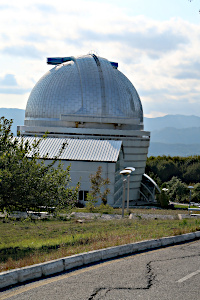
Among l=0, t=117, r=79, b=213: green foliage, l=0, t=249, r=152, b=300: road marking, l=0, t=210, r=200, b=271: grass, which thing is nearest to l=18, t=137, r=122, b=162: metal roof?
l=0, t=210, r=200, b=271: grass

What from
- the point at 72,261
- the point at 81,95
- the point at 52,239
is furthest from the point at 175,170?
the point at 72,261

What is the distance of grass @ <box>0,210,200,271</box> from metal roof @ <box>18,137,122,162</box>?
1929cm

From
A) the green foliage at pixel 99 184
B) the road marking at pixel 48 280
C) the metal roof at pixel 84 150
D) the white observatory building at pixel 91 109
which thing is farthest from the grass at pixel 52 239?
the white observatory building at pixel 91 109

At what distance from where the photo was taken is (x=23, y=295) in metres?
7.03

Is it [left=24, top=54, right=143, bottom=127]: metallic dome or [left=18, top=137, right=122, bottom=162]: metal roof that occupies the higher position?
[left=24, top=54, right=143, bottom=127]: metallic dome

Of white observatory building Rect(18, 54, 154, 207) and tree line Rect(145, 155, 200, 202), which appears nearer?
white observatory building Rect(18, 54, 154, 207)

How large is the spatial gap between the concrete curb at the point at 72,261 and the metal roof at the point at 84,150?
2726 cm

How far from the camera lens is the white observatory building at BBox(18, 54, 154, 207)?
50094 millimetres

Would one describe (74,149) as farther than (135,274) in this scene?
Yes

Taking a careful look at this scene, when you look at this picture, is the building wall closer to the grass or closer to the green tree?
the green tree

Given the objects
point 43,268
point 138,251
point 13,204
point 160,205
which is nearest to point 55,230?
point 13,204

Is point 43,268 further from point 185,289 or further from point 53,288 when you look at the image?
point 185,289

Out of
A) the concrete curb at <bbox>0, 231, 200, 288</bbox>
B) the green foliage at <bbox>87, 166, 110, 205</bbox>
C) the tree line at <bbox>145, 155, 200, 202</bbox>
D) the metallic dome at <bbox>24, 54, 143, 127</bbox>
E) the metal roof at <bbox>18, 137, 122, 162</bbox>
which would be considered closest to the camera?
the concrete curb at <bbox>0, 231, 200, 288</bbox>

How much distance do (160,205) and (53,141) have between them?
13.7 metres
